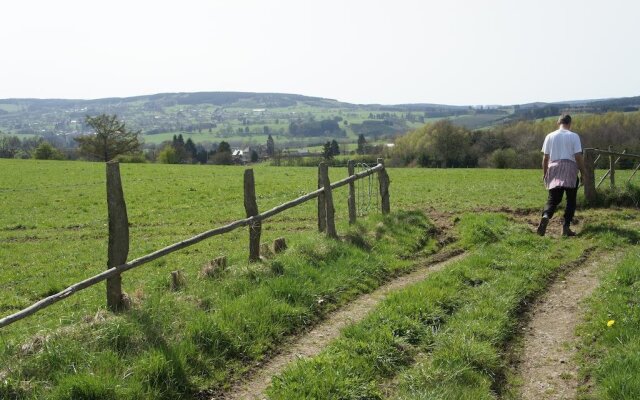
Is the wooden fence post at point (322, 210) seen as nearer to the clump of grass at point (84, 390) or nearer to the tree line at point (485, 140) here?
the clump of grass at point (84, 390)

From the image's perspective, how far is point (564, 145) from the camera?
11.7m

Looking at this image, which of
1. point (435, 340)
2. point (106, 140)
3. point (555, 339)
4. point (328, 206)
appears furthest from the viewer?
point (106, 140)

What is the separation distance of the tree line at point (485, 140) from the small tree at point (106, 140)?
1513 inches

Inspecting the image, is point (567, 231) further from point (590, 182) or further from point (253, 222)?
point (253, 222)

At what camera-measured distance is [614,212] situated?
13.8 meters

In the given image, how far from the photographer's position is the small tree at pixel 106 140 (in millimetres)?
68000

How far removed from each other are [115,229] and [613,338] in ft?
20.0

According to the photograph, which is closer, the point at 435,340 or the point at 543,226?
the point at 435,340

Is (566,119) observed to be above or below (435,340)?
above

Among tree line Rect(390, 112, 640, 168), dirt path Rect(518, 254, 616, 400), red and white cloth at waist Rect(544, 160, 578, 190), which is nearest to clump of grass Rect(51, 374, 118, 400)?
dirt path Rect(518, 254, 616, 400)

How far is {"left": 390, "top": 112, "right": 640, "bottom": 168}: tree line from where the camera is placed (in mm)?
74006

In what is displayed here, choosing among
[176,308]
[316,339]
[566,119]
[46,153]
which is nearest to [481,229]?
[566,119]

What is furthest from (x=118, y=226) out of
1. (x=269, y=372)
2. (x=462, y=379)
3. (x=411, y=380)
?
(x=462, y=379)

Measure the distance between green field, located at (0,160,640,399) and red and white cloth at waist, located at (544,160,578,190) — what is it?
1103 millimetres
